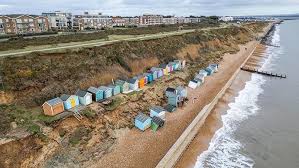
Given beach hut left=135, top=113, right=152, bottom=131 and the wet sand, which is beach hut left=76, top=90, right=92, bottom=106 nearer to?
beach hut left=135, top=113, right=152, bottom=131

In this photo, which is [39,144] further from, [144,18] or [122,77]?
[144,18]

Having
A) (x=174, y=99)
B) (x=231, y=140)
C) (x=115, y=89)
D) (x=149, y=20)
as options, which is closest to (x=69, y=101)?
(x=115, y=89)

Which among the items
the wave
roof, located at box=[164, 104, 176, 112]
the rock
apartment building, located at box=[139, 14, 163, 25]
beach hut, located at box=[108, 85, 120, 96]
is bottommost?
the wave

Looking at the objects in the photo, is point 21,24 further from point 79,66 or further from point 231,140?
point 231,140

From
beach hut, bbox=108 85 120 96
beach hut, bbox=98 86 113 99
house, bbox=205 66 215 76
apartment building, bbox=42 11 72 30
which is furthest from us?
apartment building, bbox=42 11 72 30

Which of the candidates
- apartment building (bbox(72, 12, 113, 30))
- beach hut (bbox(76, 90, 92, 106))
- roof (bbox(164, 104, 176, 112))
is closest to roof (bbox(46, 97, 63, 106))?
beach hut (bbox(76, 90, 92, 106))

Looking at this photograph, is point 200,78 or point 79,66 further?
point 200,78

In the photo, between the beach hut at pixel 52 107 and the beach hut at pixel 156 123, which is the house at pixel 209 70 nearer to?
the beach hut at pixel 156 123
